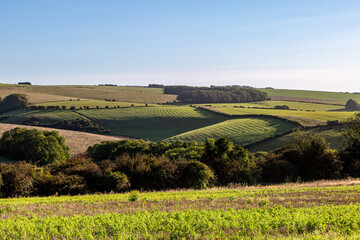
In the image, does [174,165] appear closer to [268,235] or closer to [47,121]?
[268,235]

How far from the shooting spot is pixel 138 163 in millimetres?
34281

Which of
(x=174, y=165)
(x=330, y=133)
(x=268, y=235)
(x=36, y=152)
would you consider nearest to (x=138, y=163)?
(x=174, y=165)

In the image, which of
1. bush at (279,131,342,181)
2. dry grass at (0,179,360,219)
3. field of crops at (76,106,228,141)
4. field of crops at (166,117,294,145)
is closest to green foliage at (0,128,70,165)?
field of crops at (166,117,294,145)

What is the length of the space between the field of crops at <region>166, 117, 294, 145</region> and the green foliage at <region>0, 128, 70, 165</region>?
4123 cm

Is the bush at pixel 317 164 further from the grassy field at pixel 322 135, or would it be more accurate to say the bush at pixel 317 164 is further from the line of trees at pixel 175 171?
the grassy field at pixel 322 135

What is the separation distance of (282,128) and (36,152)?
225 feet

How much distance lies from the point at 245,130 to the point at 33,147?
2455 inches

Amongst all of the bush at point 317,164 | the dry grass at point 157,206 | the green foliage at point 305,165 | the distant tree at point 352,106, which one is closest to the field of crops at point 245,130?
the green foliage at point 305,165

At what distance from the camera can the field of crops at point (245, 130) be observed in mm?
94062

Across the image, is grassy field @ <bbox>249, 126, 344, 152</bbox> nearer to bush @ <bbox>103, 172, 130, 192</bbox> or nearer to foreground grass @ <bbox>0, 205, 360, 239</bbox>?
bush @ <bbox>103, 172, 130, 192</bbox>

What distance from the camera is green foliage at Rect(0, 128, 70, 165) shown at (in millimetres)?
69188

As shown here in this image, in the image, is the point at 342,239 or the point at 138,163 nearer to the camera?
the point at 342,239

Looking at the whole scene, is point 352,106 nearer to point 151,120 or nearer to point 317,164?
point 151,120

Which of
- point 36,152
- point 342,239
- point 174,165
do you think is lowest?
point 36,152
